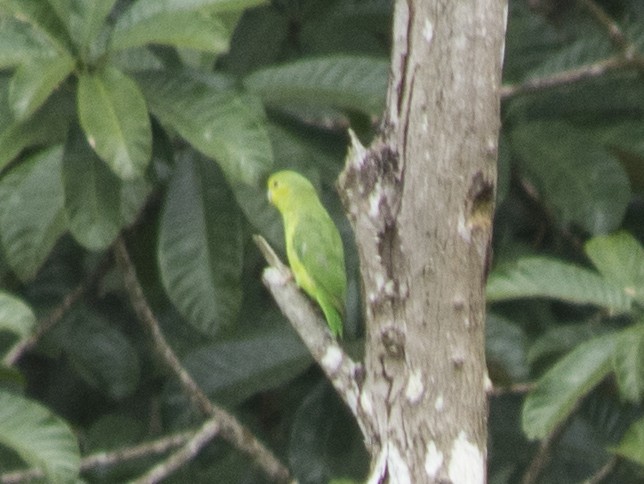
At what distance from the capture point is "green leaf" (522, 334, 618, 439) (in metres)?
3.04

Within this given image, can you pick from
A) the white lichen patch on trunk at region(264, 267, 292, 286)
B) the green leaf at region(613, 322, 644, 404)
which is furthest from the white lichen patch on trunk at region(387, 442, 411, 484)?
the green leaf at region(613, 322, 644, 404)

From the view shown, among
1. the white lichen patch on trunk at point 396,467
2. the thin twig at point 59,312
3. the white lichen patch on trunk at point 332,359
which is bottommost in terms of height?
the thin twig at point 59,312

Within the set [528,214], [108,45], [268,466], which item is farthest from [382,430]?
[528,214]

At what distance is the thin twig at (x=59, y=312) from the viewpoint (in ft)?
11.5

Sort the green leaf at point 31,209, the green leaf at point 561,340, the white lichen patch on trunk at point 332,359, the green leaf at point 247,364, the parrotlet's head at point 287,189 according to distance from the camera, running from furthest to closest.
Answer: the green leaf at point 247,364 < the green leaf at point 561,340 < the green leaf at point 31,209 < the parrotlet's head at point 287,189 < the white lichen patch on trunk at point 332,359

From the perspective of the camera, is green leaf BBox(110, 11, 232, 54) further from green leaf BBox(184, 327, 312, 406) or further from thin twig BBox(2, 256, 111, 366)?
green leaf BBox(184, 327, 312, 406)

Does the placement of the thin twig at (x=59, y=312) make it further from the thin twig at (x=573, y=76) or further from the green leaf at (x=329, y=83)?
the thin twig at (x=573, y=76)

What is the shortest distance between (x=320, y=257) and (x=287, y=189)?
175 millimetres

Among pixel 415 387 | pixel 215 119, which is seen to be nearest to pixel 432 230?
pixel 415 387

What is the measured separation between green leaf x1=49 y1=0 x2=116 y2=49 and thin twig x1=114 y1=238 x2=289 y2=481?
22.5 inches

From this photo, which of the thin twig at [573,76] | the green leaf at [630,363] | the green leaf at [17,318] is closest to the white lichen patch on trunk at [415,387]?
the green leaf at [630,363]

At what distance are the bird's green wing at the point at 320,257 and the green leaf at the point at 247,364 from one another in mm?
477

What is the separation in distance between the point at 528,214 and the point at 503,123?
2.00 ft

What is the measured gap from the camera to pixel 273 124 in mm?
3396
